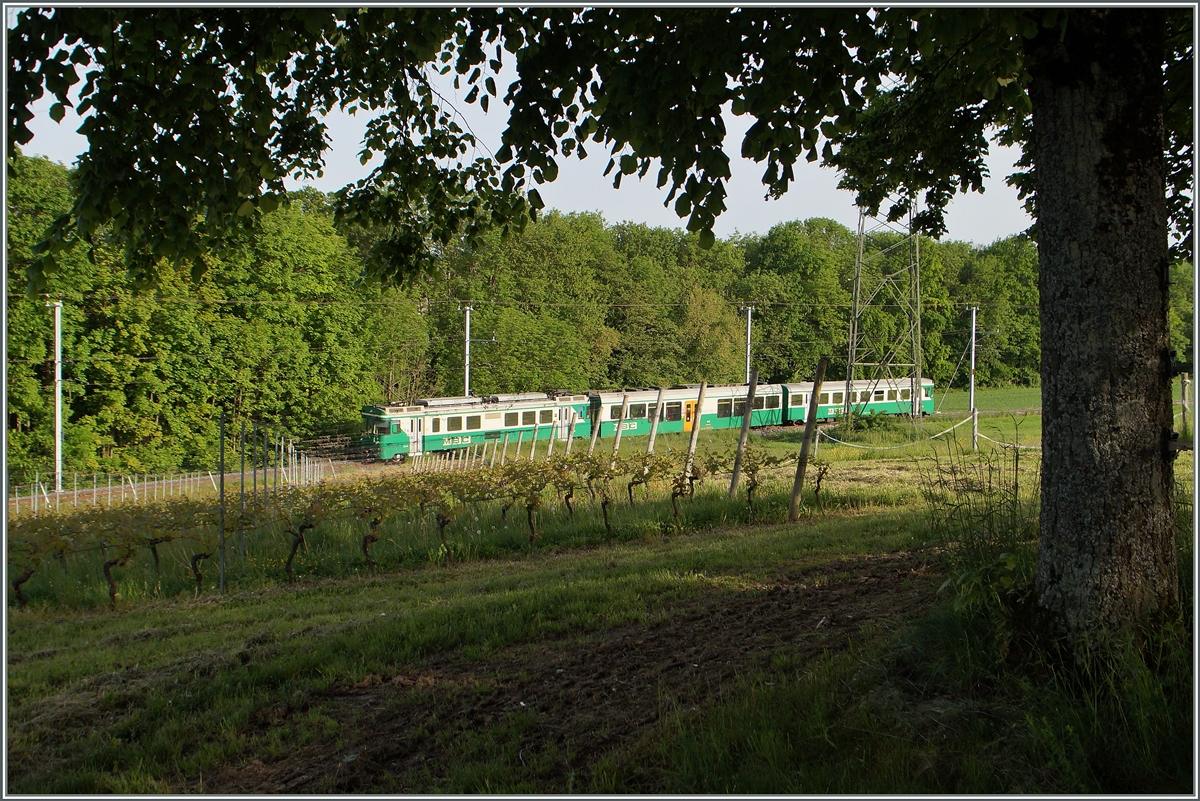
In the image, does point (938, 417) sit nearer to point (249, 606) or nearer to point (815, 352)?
point (815, 352)

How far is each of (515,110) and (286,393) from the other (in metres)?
27.2

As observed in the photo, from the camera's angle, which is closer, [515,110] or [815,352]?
[515,110]

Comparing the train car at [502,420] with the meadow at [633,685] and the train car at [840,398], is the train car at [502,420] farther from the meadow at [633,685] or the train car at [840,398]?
the meadow at [633,685]

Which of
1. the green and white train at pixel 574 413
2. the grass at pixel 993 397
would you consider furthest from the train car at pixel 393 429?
the grass at pixel 993 397

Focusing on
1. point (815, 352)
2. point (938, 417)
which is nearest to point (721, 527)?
point (938, 417)

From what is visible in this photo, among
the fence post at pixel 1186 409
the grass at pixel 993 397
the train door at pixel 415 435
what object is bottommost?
the train door at pixel 415 435

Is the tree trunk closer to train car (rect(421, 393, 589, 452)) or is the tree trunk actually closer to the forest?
the forest

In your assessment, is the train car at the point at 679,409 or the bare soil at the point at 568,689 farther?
the train car at the point at 679,409

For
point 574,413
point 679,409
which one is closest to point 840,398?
point 679,409

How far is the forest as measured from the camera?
22922 mm

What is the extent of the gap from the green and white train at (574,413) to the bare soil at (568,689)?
16272mm

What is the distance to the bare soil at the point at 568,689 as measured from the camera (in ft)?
→ 11.2

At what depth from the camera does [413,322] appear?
3400 centimetres

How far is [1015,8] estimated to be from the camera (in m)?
3.06
